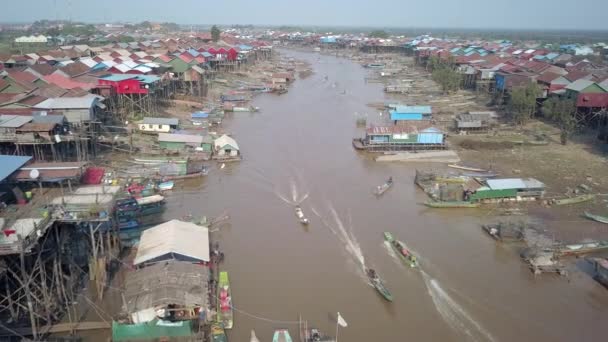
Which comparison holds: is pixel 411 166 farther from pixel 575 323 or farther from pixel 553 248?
pixel 575 323

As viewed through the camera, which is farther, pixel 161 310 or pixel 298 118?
pixel 298 118

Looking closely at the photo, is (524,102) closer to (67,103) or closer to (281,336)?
(281,336)

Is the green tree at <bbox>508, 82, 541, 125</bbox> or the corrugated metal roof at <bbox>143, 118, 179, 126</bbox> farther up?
the green tree at <bbox>508, 82, 541, 125</bbox>

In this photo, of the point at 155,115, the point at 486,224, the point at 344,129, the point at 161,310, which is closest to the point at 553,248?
the point at 486,224

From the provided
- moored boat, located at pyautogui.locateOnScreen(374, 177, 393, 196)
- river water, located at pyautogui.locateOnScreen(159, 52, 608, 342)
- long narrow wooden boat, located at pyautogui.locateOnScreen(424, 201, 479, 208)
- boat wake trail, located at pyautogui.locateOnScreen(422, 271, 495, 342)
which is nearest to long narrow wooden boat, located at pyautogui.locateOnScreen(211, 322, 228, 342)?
river water, located at pyautogui.locateOnScreen(159, 52, 608, 342)

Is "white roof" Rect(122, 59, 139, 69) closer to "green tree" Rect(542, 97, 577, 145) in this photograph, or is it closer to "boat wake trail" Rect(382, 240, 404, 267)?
"boat wake trail" Rect(382, 240, 404, 267)

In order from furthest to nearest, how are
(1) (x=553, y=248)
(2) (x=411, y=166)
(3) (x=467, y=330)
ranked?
(2) (x=411, y=166)
(1) (x=553, y=248)
(3) (x=467, y=330)

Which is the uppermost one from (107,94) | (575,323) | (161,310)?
(107,94)
